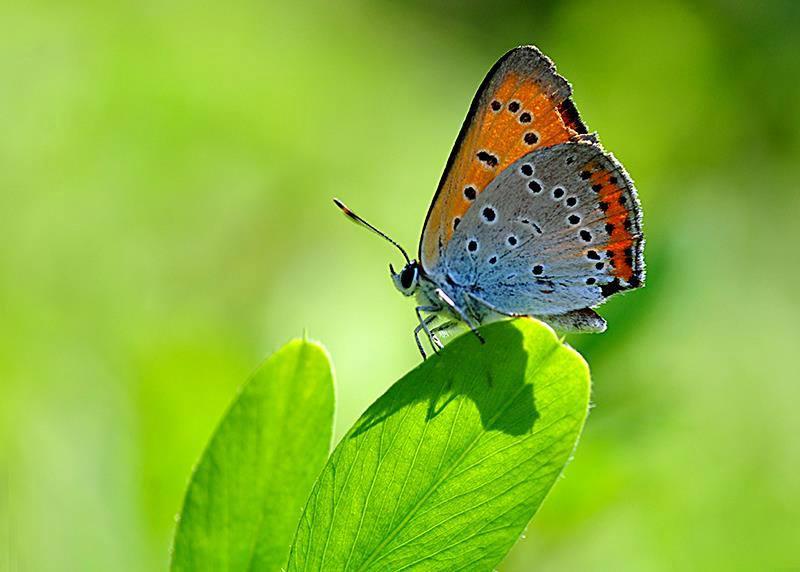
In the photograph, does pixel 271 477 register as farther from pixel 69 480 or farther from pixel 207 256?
pixel 207 256

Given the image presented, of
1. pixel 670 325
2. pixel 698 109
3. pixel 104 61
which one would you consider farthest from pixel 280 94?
pixel 670 325

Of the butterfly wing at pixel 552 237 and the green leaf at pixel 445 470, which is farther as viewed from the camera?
the butterfly wing at pixel 552 237

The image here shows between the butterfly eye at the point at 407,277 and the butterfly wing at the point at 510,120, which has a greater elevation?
the butterfly wing at the point at 510,120

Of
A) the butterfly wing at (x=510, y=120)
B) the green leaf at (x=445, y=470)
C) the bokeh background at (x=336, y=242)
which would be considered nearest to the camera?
the green leaf at (x=445, y=470)

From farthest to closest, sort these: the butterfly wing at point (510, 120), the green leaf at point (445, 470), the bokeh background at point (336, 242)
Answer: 1. the bokeh background at point (336, 242)
2. the butterfly wing at point (510, 120)
3. the green leaf at point (445, 470)

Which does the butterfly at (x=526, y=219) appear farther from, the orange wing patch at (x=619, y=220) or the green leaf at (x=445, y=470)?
the green leaf at (x=445, y=470)

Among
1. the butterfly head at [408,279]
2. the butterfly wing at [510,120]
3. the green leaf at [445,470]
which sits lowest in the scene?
the green leaf at [445,470]

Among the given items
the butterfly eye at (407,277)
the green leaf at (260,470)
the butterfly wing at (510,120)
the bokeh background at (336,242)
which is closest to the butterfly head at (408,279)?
the butterfly eye at (407,277)

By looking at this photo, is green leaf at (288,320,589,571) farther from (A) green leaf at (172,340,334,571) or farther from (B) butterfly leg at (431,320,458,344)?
(B) butterfly leg at (431,320,458,344)
